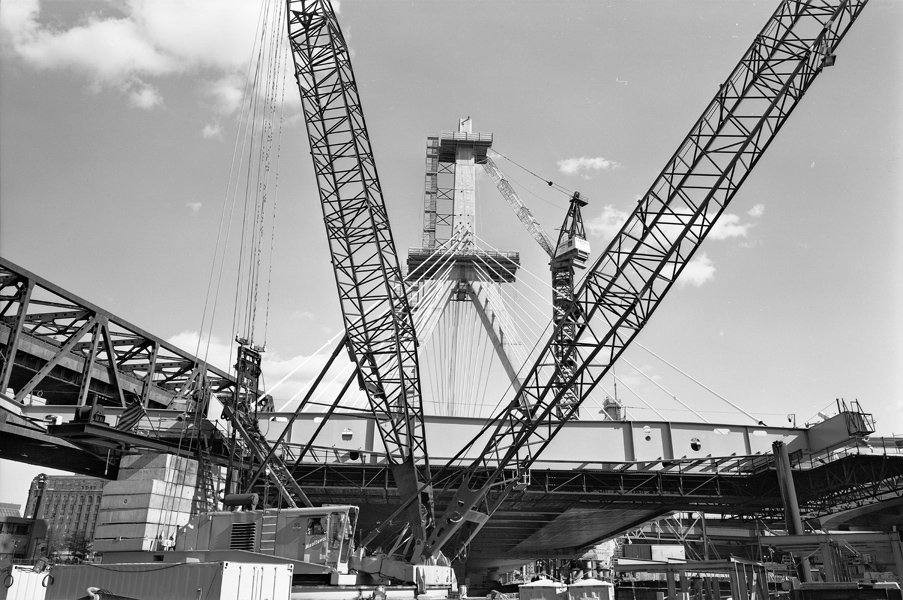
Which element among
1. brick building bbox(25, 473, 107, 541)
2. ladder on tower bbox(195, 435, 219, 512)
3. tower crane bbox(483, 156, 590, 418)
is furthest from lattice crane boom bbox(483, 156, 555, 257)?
brick building bbox(25, 473, 107, 541)

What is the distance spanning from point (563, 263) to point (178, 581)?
42.4m

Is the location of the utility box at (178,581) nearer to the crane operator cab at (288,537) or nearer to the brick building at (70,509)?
the crane operator cab at (288,537)

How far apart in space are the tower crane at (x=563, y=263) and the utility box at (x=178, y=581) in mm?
19744

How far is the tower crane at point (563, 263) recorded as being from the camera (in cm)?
3231

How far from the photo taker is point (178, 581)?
13969 millimetres

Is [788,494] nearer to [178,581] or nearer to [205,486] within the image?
[205,486]

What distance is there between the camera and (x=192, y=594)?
13797 millimetres

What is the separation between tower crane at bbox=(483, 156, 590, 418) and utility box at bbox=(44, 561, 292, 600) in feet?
64.8

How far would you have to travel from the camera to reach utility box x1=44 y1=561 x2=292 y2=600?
44.9ft

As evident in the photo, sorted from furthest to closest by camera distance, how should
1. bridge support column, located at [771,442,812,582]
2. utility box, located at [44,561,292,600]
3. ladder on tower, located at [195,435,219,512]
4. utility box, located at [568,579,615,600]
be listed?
bridge support column, located at [771,442,812,582] → utility box, located at [568,579,615,600] → ladder on tower, located at [195,435,219,512] → utility box, located at [44,561,292,600]

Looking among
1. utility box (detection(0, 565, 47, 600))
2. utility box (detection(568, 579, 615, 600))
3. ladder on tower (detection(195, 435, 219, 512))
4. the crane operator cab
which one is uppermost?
ladder on tower (detection(195, 435, 219, 512))

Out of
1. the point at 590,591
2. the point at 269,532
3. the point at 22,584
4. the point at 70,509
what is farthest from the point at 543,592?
the point at 70,509

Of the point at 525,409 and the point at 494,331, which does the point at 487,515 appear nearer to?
the point at 525,409

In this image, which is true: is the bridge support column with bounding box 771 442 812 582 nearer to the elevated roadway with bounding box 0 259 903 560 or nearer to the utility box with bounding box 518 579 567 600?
the elevated roadway with bounding box 0 259 903 560
